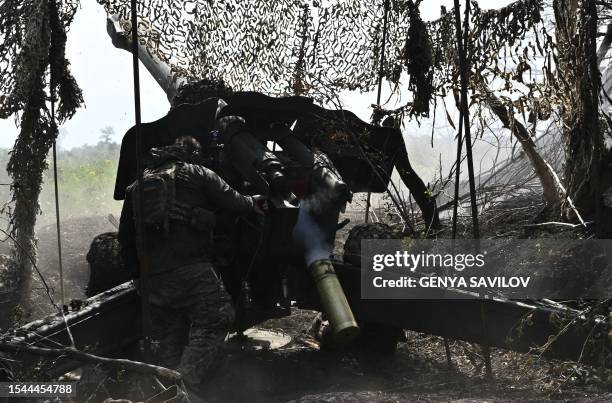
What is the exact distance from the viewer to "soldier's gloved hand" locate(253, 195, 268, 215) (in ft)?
18.6

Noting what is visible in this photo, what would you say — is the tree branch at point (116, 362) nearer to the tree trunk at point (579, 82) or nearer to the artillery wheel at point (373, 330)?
the tree trunk at point (579, 82)

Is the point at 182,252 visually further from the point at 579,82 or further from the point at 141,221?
the point at 579,82

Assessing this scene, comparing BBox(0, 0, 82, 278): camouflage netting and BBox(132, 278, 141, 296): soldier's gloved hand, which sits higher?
BBox(0, 0, 82, 278): camouflage netting

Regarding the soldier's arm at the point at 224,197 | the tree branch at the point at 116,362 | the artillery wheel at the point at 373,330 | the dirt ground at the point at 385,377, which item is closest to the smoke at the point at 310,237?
the soldier's arm at the point at 224,197

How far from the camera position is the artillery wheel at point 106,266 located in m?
6.55

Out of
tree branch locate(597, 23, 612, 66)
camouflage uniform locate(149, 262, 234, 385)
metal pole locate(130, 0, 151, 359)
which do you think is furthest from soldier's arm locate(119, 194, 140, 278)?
tree branch locate(597, 23, 612, 66)

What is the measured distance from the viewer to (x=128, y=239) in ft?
18.6

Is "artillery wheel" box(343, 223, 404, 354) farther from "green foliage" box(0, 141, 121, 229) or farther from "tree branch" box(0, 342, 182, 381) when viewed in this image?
"green foliage" box(0, 141, 121, 229)

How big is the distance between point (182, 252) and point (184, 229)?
158 mm

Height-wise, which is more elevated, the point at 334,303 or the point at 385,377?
the point at 334,303

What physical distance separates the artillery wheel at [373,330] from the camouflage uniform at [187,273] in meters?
1.34

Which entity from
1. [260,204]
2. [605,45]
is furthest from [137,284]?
[605,45]

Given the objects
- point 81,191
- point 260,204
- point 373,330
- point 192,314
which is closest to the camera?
point 192,314

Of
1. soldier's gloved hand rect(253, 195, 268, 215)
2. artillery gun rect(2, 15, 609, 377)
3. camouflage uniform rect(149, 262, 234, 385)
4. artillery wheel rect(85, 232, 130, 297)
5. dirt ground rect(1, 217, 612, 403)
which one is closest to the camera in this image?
dirt ground rect(1, 217, 612, 403)
